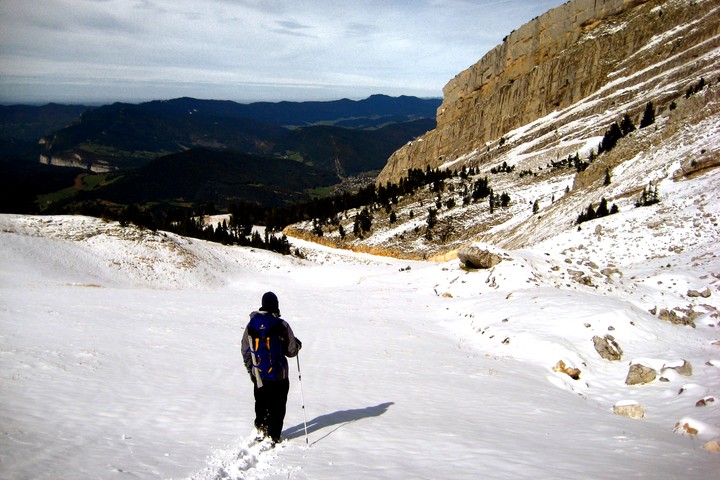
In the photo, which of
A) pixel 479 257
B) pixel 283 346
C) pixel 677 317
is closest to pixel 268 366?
pixel 283 346

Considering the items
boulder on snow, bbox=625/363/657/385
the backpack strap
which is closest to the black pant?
the backpack strap

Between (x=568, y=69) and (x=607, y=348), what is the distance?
105 m

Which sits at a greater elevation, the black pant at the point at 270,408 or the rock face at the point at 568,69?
the rock face at the point at 568,69

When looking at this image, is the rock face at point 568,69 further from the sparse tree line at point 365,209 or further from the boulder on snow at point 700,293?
the boulder on snow at point 700,293

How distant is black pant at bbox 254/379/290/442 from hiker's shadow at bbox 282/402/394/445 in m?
0.50

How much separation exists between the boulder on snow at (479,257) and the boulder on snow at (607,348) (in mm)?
10222

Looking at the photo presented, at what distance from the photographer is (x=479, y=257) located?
25.7 meters

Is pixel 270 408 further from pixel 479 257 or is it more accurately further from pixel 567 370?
pixel 479 257

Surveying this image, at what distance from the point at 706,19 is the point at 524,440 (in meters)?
99.5

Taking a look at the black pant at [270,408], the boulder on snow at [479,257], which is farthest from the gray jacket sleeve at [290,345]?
the boulder on snow at [479,257]

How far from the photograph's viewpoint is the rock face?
252 ft

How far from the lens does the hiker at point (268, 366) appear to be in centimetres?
755

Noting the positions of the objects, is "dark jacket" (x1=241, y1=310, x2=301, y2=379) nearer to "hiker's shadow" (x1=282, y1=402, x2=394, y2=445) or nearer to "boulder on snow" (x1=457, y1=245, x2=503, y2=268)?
"hiker's shadow" (x1=282, y1=402, x2=394, y2=445)

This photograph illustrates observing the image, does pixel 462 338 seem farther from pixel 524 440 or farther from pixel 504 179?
pixel 504 179
